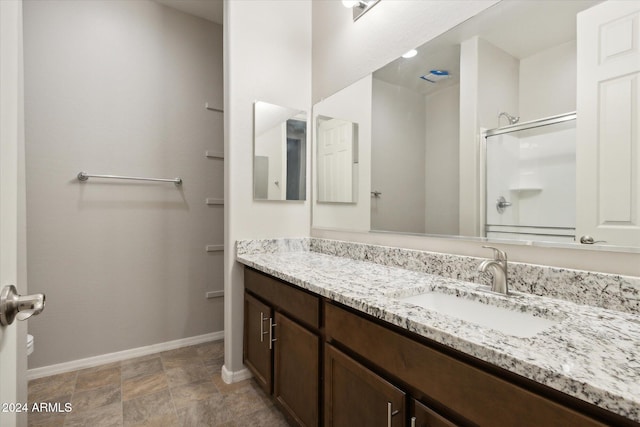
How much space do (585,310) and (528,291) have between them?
0.61 feet

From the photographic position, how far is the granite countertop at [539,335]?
0.50 metres

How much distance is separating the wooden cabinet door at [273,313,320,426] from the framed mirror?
89cm

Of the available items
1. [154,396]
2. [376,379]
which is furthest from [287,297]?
[154,396]

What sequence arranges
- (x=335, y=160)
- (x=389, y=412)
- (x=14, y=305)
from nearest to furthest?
(x=14, y=305)
(x=389, y=412)
(x=335, y=160)

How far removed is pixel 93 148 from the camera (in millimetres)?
2141

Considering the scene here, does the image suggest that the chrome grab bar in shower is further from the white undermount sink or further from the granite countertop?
the white undermount sink

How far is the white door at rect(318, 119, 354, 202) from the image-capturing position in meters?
1.94

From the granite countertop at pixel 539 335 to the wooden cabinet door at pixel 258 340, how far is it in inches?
18.5

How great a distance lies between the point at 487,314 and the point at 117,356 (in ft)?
8.00

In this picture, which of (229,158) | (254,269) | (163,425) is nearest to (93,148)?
(229,158)

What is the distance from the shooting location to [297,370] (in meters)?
1.32

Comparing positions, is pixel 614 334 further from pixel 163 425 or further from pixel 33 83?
pixel 33 83

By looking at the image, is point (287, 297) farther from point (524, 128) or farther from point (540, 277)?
point (524, 128)

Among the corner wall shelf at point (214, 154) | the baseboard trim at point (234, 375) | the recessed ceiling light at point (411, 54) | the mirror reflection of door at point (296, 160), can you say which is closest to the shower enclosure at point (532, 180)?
the recessed ceiling light at point (411, 54)
